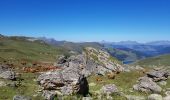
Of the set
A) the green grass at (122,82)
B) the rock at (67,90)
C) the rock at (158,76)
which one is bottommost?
the green grass at (122,82)

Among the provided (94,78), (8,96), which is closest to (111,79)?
(94,78)

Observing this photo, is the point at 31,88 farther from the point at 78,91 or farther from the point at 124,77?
the point at 124,77

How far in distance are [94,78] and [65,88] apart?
14.6 metres

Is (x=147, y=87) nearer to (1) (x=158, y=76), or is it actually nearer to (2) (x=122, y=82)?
(2) (x=122, y=82)

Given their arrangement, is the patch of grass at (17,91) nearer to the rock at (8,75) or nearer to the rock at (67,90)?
the rock at (67,90)

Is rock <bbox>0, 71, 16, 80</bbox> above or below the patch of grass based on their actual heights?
above

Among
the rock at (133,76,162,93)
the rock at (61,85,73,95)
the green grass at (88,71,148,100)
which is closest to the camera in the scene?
the rock at (61,85,73,95)

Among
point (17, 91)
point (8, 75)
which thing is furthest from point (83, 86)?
point (8, 75)

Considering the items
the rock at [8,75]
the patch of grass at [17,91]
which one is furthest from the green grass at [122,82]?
the rock at [8,75]

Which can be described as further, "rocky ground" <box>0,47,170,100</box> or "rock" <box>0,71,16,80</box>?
"rock" <box>0,71,16,80</box>

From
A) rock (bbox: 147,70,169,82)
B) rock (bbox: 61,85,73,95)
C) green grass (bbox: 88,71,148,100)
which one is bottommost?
green grass (bbox: 88,71,148,100)

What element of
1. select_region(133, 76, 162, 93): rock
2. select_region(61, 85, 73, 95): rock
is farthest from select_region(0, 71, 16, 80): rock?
select_region(133, 76, 162, 93): rock

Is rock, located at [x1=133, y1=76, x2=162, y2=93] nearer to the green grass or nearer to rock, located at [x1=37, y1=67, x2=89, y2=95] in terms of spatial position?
the green grass

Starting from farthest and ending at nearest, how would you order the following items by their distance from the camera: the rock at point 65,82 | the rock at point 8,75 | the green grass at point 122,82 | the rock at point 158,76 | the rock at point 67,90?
the rock at point 158,76 → the rock at point 8,75 → the green grass at point 122,82 → the rock at point 65,82 → the rock at point 67,90
